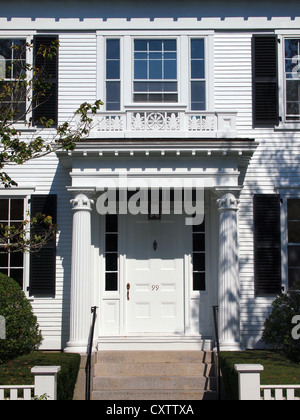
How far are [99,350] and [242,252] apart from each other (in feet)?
12.4

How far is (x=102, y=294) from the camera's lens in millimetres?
12938

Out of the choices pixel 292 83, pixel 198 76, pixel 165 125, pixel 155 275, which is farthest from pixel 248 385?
pixel 292 83

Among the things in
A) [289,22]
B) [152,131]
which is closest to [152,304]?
[152,131]

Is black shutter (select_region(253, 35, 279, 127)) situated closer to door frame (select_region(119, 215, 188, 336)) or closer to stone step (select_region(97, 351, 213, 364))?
door frame (select_region(119, 215, 188, 336))

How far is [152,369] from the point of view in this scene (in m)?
11.6

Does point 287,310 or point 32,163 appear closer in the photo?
point 287,310

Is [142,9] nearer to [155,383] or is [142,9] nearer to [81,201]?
[81,201]

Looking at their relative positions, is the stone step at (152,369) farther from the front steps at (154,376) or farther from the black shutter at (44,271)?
the black shutter at (44,271)

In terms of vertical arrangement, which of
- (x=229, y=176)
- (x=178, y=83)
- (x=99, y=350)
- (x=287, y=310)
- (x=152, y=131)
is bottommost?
(x=99, y=350)

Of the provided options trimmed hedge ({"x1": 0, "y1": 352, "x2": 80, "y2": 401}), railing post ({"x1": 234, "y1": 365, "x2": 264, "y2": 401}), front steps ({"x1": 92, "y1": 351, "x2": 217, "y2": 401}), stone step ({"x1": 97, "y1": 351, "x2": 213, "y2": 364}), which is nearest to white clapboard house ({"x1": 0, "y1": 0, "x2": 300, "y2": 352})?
stone step ({"x1": 97, "y1": 351, "x2": 213, "y2": 364})

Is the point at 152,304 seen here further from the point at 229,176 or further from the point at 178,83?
the point at 178,83

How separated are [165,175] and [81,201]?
1799 mm

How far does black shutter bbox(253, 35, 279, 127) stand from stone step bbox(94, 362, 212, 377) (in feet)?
18.2

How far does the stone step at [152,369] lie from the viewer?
11555 mm
